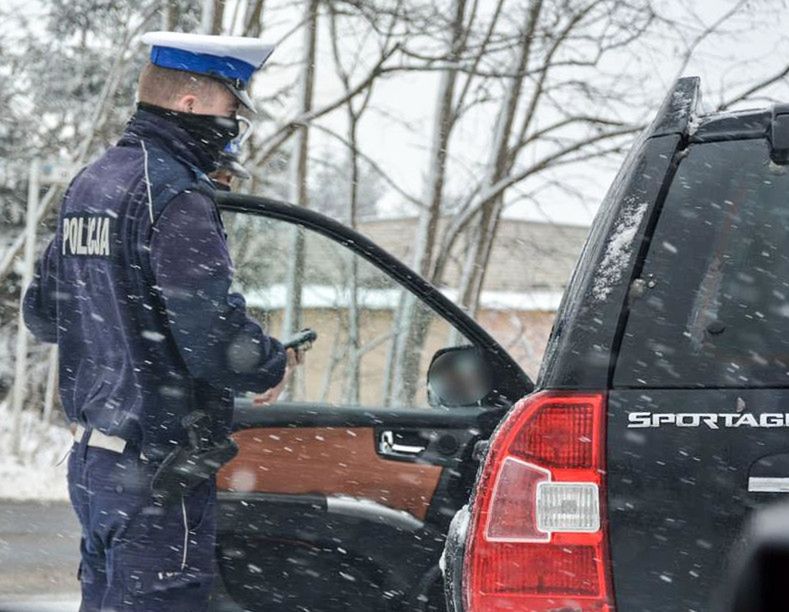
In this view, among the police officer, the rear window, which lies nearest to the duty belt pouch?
the police officer

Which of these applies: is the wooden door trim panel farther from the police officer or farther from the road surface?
the road surface

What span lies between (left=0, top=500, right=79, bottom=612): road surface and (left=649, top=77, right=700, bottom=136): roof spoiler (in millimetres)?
3920

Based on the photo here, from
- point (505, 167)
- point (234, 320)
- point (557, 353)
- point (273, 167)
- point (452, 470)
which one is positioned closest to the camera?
point (557, 353)

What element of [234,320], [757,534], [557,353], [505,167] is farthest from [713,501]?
[505,167]

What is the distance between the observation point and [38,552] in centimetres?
793

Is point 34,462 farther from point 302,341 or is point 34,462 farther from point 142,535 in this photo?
point 142,535

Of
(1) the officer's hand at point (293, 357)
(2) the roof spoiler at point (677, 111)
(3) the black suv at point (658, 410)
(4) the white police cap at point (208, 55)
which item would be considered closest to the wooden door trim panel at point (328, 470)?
(1) the officer's hand at point (293, 357)

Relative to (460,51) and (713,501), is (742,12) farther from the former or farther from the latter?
(713,501)

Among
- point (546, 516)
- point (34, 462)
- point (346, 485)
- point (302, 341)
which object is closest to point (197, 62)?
point (302, 341)

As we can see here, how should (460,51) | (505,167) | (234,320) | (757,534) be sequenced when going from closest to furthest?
(757,534), (234,320), (460,51), (505,167)

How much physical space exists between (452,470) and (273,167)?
8.10 m

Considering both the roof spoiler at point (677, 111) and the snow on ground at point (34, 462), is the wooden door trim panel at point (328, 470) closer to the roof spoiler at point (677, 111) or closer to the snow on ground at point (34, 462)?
the roof spoiler at point (677, 111)

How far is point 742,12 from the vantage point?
36.6ft

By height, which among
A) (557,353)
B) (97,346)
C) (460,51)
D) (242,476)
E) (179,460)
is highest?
(460,51)
